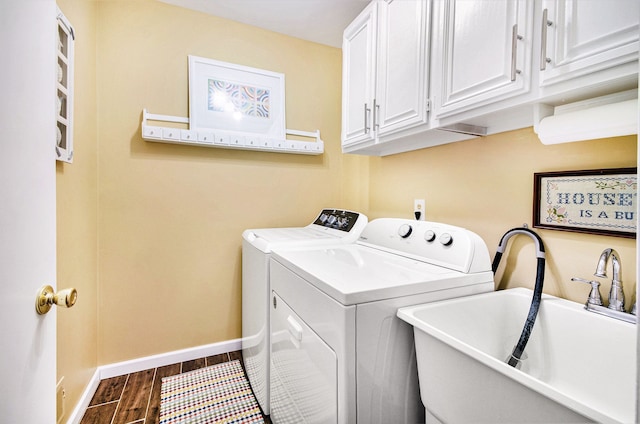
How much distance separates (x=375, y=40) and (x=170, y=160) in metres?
1.54

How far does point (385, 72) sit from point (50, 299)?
161 cm

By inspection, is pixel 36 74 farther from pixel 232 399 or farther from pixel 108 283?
pixel 232 399

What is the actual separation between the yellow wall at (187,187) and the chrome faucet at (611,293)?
18 cm

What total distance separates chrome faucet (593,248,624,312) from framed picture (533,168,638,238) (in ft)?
0.27

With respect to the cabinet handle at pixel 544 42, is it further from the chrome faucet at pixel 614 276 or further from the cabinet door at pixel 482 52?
the chrome faucet at pixel 614 276

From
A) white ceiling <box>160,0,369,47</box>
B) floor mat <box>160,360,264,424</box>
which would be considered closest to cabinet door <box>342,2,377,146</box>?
white ceiling <box>160,0,369,47</box>

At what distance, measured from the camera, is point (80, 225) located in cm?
162

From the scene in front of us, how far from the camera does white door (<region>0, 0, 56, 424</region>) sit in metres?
0.55

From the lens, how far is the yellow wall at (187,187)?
143 cm

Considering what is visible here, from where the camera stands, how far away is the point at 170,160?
81.6 inches

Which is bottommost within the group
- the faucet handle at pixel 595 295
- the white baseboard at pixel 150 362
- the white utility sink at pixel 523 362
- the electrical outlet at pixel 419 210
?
the white baseboard at pixel 150 362

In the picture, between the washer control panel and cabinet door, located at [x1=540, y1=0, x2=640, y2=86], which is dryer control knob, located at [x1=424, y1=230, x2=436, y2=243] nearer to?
the washer control panel

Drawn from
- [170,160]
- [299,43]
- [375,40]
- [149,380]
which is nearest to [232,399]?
[149,380]

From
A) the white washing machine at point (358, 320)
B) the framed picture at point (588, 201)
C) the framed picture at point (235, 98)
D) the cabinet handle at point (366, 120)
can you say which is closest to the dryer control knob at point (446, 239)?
the white washing machine at point (358, 320)
